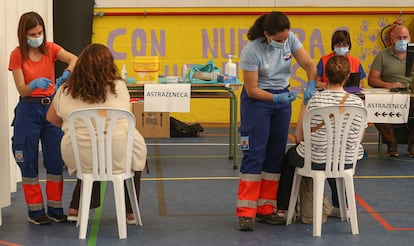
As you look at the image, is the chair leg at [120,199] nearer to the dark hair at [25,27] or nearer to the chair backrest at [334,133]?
the dark hair at [25,27]

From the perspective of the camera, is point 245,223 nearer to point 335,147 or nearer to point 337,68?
point 335,147

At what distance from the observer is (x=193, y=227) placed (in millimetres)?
4613

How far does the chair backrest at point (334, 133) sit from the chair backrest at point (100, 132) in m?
1.10

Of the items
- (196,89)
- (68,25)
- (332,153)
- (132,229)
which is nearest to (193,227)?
(132,229)

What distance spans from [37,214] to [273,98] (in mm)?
1733

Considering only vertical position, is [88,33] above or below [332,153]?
above

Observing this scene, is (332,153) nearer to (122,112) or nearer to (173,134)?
(122,112)

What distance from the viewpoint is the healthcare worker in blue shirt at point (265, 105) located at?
4.38 m

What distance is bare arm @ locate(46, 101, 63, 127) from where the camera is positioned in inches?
169

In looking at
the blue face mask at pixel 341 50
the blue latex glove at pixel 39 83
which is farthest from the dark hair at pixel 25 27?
the blue face mask at pixel 341 50

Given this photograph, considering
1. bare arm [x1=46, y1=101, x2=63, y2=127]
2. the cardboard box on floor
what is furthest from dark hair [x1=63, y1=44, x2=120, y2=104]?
the cardboard box on floor

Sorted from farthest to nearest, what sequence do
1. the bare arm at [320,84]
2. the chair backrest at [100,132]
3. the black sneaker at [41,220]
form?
the bare arm at [320,84], the black sneaker at [41,220], the chair backrest at [100,132]

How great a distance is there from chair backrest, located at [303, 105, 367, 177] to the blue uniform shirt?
0.34 metres

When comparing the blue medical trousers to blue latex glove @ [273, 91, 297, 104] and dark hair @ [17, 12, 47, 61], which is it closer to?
dark hair @ [17, 12, 47, 61]
